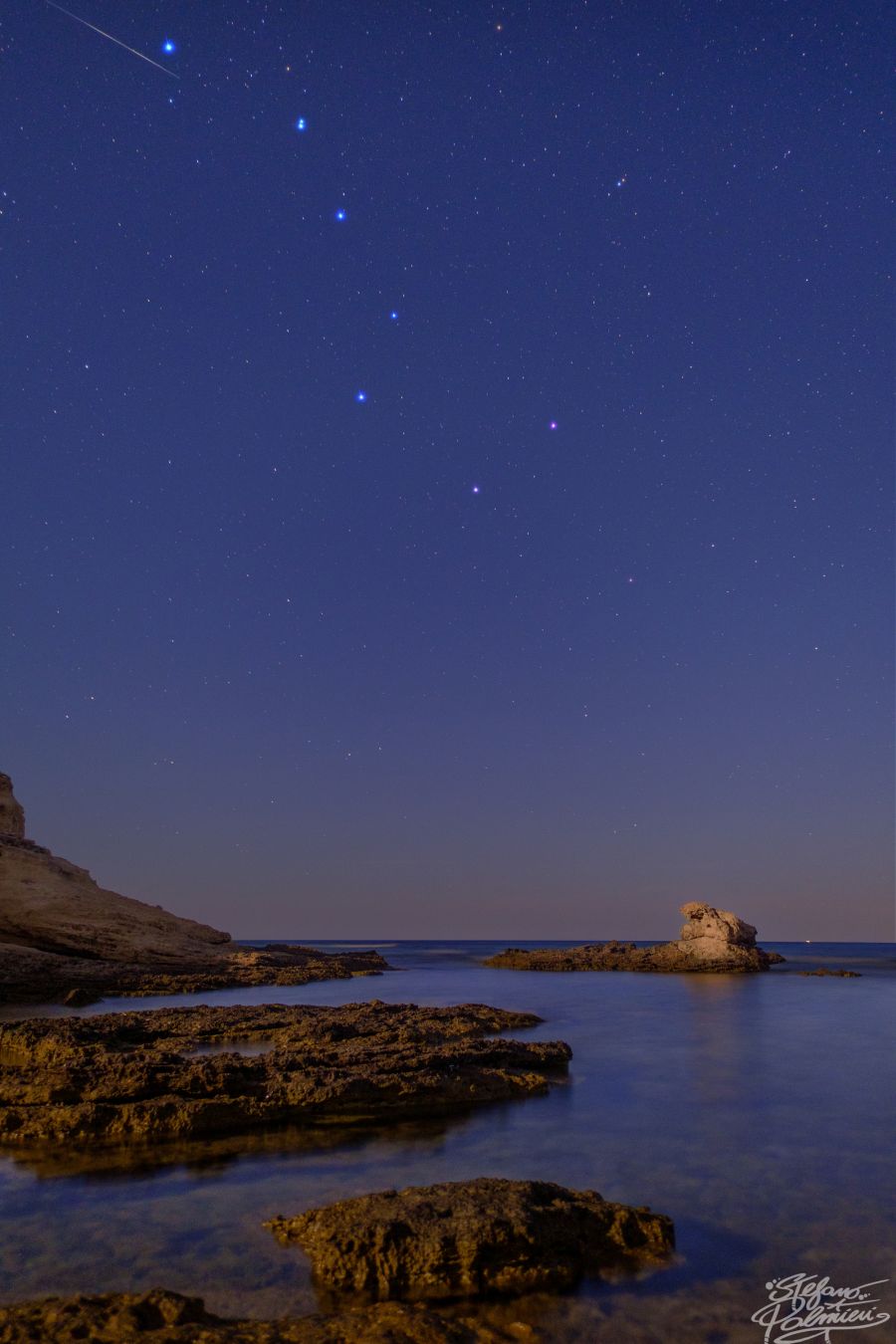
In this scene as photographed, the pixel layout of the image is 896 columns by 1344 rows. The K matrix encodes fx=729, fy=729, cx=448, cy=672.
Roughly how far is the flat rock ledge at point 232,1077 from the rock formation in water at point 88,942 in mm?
12029

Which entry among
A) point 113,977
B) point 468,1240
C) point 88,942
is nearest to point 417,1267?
point 468,1240

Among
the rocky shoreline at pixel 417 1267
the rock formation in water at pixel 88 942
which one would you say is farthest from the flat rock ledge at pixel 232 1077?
the rock formation in water at pixel 88 942

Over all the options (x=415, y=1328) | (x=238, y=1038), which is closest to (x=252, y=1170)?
(x=415, y=1328)

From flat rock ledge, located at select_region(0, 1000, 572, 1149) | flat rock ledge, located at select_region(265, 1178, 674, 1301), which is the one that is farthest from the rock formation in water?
flat rock ledge, located at select_region(265, 1178, 674, 1301)

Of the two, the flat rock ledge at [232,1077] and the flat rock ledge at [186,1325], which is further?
the flat rock ledge at [232,1077]

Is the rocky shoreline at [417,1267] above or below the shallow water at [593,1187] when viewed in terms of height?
above

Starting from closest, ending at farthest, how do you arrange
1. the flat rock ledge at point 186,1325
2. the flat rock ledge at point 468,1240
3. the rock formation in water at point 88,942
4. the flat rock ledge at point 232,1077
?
the flat rock ledge at point 186,1325
the flat rock ledge at point 468,1240
the flat rock ledge at point 232,1077
the rock formation in water at point 88,942

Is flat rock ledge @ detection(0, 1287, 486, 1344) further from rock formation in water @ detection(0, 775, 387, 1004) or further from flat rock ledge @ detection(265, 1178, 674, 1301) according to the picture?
rock formation in water @ detection(0, 775, 387, 1004)

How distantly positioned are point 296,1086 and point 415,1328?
18.7 ft

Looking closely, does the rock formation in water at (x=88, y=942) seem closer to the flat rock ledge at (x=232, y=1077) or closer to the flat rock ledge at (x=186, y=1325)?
the flat rock ledge at (x=232, y=1077)

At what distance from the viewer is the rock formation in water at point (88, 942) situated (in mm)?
23984

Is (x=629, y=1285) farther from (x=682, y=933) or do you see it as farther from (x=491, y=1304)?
(x=682, y=933)

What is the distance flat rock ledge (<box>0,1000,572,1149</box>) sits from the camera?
8164 millimetres

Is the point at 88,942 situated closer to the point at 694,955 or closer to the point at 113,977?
the point at 113,977
